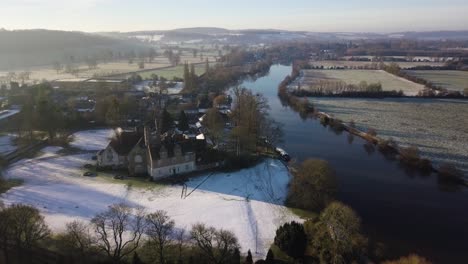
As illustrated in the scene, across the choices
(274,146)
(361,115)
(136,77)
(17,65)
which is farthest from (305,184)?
(17,65)

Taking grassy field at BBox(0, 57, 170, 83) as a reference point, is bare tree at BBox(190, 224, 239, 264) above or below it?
below

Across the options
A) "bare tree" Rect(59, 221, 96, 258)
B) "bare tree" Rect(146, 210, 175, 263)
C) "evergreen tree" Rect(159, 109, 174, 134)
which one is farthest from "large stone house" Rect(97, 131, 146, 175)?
"bare tree" Rect(59, 221, 96, 258)

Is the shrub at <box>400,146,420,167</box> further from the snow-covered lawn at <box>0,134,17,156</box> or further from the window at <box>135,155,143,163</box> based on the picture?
the snow-covered lawn at <box>0,134,17,156</box>

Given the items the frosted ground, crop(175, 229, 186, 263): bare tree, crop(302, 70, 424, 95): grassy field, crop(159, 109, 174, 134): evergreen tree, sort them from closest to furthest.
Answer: crop(175, 229, 186, 263): bare tree → the frosted ground → crop(159, 109, 174, 134): evergreen tree → crop(302, 70, 424, 95): grassy field

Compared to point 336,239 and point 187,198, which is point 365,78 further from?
point 336,239

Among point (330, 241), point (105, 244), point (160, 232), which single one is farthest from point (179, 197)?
point (330, 241)

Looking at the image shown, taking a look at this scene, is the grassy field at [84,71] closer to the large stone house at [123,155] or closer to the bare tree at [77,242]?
the large stone house at [123,155]

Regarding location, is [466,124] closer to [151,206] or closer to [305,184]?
[305,184]
